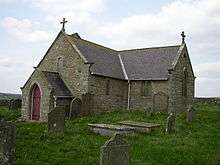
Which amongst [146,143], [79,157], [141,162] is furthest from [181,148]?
[79,157]

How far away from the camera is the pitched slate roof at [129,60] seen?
32188mm

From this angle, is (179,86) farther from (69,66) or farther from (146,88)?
(69,66)

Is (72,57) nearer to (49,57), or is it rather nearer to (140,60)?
(49,57)

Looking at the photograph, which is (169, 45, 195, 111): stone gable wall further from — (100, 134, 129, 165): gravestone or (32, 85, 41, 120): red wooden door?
(100, 134, 129, 165): gravestone

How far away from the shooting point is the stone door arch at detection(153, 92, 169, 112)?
106 feet

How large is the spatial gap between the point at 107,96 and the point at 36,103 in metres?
6.77

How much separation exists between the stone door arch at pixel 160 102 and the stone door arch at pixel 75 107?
8019 millimetres

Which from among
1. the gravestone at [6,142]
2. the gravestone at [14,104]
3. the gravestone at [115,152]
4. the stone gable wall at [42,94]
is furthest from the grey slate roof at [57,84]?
the gravestone at [115,152]

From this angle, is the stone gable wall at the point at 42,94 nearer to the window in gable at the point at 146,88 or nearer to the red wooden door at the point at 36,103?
the red wooden door at the point at 36,103

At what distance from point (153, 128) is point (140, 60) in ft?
56.4

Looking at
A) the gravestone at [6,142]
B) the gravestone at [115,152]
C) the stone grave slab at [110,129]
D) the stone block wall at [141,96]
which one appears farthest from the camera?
the stone block wall at [141,96]

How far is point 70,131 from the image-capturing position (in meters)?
19.2

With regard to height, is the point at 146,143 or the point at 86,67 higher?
the point at 86,67

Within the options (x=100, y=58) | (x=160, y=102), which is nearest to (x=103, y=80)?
(x=100, y=58)
